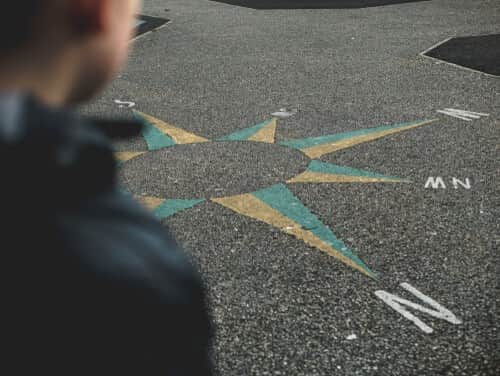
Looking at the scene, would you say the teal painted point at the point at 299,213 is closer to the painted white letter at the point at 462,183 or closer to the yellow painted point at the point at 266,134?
the painted white letter at the point at 462,183

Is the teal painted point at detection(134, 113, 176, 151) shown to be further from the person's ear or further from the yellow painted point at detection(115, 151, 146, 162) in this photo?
the person's ear

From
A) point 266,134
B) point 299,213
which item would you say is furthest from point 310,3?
point 299,213

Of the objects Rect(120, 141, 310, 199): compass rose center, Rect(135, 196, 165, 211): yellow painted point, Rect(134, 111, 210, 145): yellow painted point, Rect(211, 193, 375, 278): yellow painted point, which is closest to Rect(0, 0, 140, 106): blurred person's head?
Rect(211, 193, 375, 278): yellow painted point

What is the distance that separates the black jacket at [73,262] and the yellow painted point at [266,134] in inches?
193

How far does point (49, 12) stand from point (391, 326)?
2.63m

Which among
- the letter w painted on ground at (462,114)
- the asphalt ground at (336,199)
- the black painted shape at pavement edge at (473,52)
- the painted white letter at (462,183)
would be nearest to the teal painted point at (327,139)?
the asphalt ground at (336,199)

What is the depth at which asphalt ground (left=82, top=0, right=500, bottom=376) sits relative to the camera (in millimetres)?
2996

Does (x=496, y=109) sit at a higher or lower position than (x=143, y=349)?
lower

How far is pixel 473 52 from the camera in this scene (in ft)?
28.7

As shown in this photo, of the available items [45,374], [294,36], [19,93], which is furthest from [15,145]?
[294,36]

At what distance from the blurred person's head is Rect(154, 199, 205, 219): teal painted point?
11.6ft

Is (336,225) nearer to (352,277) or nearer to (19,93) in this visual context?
(352,277)

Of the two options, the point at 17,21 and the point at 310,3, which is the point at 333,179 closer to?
the point at 17,21

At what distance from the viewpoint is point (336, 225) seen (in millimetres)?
4039
